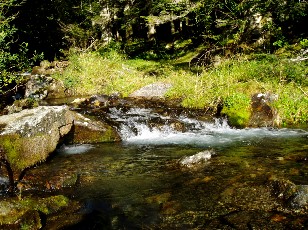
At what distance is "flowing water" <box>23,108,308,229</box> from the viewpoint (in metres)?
5.36

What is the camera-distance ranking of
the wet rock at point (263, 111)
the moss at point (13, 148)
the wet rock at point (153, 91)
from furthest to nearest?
the wet rock at point (153, 91)
the wet rock at point (263, 111)
the moss at point (13, 148)

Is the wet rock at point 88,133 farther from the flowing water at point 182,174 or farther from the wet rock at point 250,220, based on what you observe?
the wet rock at point 250,220

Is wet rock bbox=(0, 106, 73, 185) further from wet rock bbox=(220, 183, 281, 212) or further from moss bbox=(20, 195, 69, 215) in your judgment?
wet rock bbox=(220, 183, 281, 212)

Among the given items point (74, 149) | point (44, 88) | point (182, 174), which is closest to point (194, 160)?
point (182, 174)

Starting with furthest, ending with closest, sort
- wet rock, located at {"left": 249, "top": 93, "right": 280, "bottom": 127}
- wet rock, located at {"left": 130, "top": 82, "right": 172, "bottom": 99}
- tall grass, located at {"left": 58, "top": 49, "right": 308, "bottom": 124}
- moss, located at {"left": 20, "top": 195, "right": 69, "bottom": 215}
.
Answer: wet rock, located at {"left": 130, "top": 82, "right": 172, "bottom": 99} < tall grass, located at {"left": 58, "top": 49, "right": 308, "bottom": 124} < wet rock, located at {"left": 249, "top": 93, "right": 280, "bottom": 127} < moss, located at {"left": 20, "top": 195, "right": 69, "bottom": 215}

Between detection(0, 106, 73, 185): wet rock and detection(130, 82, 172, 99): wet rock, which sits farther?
detection(130, 82, 172, 99): wet rock

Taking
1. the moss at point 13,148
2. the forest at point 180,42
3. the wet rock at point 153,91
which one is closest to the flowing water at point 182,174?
the moss at point 13,148

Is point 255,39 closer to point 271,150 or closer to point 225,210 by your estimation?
point 271,150

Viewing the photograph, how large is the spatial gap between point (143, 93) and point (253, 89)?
17.5ft

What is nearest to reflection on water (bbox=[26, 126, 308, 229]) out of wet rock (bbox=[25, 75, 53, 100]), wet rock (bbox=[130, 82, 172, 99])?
wet rock (bbox=[130, 82, 172, 99])

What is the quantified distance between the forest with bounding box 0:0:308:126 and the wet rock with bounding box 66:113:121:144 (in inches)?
93.7

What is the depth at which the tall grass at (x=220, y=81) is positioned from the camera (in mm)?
12555

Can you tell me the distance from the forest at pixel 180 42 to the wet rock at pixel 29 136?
2.17m

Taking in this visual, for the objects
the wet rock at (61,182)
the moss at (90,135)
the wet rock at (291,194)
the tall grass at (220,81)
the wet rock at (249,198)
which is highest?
the tall grass at (220,81)
